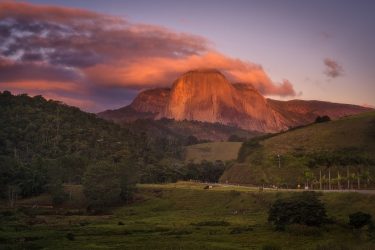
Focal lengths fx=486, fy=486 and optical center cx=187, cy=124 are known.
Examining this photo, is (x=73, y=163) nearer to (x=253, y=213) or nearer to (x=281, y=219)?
(x=253, y=213)

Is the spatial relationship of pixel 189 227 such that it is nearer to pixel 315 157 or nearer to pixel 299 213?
pixel 299 213

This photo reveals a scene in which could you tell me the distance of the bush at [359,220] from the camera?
79750 millimetres

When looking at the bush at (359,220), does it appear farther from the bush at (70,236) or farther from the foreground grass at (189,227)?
the bush at (70,236)

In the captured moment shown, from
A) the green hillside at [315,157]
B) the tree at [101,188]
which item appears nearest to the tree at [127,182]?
the tree at [101,188]

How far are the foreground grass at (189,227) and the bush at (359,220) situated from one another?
162cm

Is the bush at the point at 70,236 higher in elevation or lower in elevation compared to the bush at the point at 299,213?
lower

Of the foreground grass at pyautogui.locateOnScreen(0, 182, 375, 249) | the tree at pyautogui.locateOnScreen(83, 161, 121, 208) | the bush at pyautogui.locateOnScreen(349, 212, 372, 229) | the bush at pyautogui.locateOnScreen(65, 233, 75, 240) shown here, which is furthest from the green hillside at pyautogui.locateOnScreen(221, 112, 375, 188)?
the bush at pyautogui.locateOnScreen(65, 233, 75, 240)

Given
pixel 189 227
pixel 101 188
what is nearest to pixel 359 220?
pixel 189 227

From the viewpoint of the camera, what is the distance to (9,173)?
503 feet

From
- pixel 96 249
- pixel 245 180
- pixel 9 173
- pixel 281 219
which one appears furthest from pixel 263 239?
pixel 9 173

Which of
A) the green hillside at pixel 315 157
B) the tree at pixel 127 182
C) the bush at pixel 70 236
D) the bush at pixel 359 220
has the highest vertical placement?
the green hillside at pixel 315 157

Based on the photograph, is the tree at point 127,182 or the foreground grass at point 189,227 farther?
the tree at point 127,182

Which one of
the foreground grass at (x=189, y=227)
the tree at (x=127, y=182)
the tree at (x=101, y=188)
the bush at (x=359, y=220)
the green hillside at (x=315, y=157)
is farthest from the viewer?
the tree at (x=127, y=182)

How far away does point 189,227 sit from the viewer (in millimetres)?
89625
